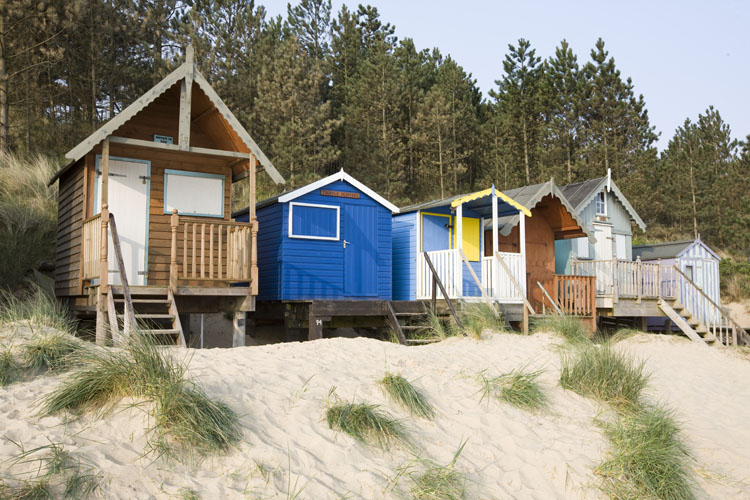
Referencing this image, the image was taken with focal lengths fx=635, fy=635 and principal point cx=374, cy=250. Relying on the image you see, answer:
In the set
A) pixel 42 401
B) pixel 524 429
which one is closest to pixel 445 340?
pixel 524 429

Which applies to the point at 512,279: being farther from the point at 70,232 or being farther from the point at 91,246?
the point at 70,232

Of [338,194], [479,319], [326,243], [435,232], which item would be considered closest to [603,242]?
[435,232]

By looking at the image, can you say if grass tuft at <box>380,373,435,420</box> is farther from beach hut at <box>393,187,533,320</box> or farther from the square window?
the square window

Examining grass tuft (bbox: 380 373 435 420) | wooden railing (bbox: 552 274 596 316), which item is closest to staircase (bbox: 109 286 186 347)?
grass tuft (bbox: 380 373 435 420)

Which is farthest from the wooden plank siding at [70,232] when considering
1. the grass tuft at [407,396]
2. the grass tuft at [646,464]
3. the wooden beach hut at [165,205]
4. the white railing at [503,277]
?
the grass tuft at [646,464]

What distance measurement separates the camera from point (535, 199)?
14977 mm

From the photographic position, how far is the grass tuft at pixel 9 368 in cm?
575

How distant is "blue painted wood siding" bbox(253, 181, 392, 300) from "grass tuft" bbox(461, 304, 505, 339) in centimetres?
267

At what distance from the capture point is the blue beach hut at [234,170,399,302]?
1342 cm

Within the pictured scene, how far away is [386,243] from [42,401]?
999 centimetres

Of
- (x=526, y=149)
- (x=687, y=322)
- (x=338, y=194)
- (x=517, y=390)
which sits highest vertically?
(x=526, y=149)

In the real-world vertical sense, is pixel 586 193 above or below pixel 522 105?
below

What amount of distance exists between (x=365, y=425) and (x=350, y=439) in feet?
0.93

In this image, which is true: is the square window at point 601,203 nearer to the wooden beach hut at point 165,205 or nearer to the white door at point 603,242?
the white door at point 603,242
